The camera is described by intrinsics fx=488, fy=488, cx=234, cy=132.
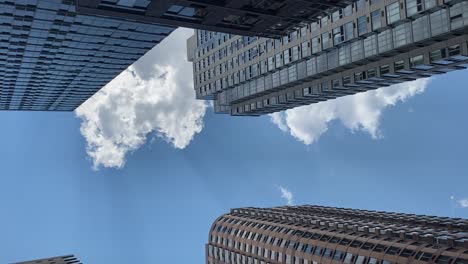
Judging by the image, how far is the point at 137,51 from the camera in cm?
7831

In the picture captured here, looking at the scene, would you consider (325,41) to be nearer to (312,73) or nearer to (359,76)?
(312,73)

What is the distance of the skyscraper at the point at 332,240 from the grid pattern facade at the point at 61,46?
46907 millimetres

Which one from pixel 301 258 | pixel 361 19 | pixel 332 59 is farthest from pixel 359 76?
pixel 301 258

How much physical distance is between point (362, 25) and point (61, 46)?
160 ft

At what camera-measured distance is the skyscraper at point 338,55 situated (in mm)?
67500

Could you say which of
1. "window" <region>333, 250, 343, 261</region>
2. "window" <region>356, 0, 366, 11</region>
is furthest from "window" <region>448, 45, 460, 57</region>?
"window" <region>333, 250, 343, 261</region>

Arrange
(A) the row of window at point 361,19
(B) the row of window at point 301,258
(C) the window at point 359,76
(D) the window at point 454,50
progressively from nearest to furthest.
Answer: (D) the window at point 454,50
(B) the row of window at point 301,258
(A) the row of window at point 361,19
(C) the window at point 359,76

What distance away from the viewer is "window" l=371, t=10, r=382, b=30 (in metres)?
77.2

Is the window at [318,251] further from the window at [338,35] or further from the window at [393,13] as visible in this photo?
the window at [393,13]

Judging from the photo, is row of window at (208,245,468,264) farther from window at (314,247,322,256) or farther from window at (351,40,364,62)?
window at (351,40,364,62)

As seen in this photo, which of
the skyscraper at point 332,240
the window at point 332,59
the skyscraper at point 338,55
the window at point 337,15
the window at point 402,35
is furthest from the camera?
the window at point 332,59

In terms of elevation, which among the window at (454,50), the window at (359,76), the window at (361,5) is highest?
the window at (361,5)

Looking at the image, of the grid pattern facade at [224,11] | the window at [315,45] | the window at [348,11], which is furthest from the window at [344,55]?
the grid pattern facade at [224,11]

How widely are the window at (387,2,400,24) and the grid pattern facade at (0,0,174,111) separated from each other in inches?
1310
